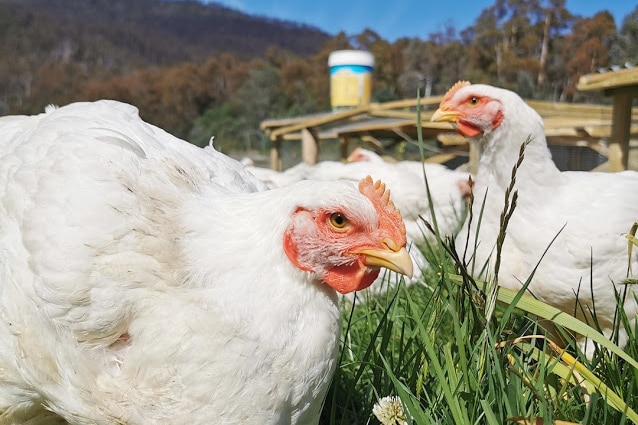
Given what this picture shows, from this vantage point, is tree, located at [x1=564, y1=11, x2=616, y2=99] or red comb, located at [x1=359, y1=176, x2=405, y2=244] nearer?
red comb, located at [x1=359, y1=176, x2=405, y2=244]

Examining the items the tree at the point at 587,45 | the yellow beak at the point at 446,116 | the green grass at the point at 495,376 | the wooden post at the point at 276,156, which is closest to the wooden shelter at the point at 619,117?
the yellow beak at the point at 446,116

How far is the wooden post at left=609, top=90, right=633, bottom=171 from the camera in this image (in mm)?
3826

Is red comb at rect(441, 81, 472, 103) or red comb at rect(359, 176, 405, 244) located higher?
red comb at rect(441, 81, 472, 103)

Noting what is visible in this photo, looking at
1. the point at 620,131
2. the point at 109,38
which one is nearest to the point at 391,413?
the point at 620,131

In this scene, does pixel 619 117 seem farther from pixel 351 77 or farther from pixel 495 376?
pixel 351 77

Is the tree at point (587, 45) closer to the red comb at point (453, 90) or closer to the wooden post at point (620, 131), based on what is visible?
the wooden post at point (620, 131)

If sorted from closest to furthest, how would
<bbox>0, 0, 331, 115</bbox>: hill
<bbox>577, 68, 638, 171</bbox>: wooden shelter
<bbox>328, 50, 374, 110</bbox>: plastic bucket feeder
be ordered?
<bbox>577, 68, 638, 171</bbox>: wooden shelter, <bbox>328, 50, 374, 110</bbox>: plastic bucket feeder, <bbox>0, 0, 331, 115</bbox>: hill

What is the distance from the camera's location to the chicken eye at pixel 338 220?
50.3 inches

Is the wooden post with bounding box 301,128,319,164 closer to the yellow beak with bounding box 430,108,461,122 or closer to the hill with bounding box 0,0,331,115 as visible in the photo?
the yellow beak with bounding box 430,108,461,122

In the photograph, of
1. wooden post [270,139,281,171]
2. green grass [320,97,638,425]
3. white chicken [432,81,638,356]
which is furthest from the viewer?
wooden post [270,139,281,171]

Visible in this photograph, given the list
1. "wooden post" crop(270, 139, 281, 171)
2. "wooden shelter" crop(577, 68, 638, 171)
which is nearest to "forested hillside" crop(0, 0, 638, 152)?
"wooden post" crop(270, 139, 281, 171)

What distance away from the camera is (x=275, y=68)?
25641mm

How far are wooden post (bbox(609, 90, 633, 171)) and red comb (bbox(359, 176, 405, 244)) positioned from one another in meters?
3.18

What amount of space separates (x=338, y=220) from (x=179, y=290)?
0.40m
